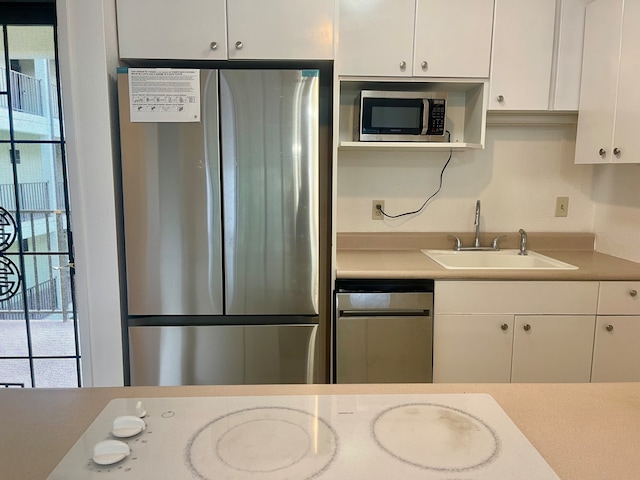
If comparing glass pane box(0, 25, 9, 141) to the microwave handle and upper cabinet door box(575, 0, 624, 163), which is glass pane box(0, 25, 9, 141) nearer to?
the microwave handle

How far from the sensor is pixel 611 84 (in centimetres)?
207

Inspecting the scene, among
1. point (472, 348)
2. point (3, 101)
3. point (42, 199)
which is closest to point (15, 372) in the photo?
point (42, 199)

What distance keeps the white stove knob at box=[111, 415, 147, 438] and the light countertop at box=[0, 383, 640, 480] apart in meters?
0.08

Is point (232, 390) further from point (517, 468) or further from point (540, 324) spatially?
point (540, 324)

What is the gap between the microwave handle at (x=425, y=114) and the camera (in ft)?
7.20

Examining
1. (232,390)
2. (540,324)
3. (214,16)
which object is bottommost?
(540,324)

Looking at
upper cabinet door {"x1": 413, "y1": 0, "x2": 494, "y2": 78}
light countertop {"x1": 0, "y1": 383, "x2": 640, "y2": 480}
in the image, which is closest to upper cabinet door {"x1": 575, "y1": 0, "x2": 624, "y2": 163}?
upper cabinet door {"x1": 413, "y1": 0, "x2": 494, "y2": 78}

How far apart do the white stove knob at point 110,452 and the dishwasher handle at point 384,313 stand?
56.0 inches

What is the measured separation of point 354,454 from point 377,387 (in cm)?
27

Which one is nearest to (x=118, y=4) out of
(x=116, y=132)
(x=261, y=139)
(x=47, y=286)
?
(x=116, y=132)

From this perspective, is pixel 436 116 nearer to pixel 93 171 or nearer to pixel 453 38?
pixel 453 38

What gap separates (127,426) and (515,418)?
673 millimetres

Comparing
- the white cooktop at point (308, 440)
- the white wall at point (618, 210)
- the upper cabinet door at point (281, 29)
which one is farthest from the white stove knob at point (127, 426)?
the white wall at point (618, 210)

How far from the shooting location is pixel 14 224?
90.2 inches
